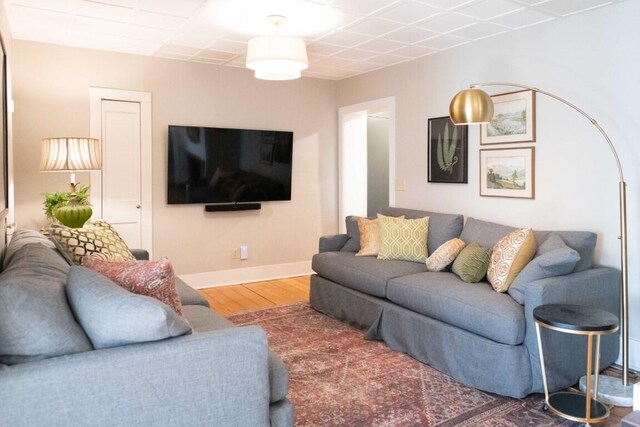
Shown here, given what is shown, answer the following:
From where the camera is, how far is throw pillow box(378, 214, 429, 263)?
400cm

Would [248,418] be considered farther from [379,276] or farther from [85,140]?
[85,140]

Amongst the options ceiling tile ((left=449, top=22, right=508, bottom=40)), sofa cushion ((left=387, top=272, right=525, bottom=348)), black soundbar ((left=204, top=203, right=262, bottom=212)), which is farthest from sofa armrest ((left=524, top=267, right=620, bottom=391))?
black soundbar ((left=204, top=203, right=262, bottom=212))

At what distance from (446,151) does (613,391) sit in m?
2.38

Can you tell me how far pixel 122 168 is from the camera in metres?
4.75

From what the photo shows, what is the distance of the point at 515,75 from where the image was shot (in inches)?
151

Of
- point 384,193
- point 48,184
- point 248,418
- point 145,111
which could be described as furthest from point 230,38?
point 384,193

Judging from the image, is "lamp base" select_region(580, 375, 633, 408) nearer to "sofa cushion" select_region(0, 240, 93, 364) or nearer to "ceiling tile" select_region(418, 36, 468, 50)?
"sofa cushion" select_region(0, 240, 93, 364)

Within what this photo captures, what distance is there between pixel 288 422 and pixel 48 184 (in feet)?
11.8

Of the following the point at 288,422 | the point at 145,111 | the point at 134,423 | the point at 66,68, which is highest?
the point at 66,68

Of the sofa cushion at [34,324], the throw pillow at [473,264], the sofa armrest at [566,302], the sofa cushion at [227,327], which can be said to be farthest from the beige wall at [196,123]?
the sofa armrest at [566,302]

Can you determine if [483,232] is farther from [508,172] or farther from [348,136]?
[348,136]

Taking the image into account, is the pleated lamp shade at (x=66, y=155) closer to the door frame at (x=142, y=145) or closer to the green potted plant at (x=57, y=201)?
the green potted plant at (x=57, y=201)

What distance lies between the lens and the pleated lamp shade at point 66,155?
12.3 ft

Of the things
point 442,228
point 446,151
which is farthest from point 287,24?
point 442,228
